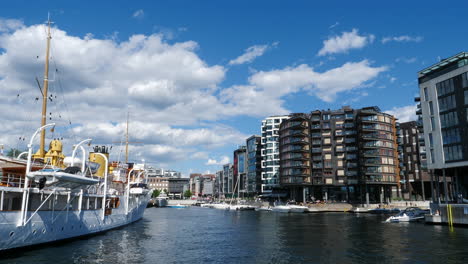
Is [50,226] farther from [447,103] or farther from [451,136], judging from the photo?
[447,103]

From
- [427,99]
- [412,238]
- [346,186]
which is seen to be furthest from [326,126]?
[412,238]

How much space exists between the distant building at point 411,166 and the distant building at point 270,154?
56.9 m

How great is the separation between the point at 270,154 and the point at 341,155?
4539cm

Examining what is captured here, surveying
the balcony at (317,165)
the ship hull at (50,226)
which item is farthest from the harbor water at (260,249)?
the balcony at (317,165)

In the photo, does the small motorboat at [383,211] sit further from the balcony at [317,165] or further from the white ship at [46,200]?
the white ship at [46,200]

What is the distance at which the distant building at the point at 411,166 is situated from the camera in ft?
523

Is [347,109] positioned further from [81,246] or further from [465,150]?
[81,246]

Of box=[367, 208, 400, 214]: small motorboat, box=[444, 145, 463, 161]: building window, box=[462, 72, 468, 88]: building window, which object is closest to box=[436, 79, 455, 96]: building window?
box=[462, 72, 468, 88]: building window

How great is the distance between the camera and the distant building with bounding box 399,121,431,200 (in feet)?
523

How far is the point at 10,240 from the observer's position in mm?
34406

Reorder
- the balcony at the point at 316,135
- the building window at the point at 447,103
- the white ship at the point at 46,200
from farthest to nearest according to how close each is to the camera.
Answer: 1. the balcony at the point at 316,135
2. the building window at the point at 447,103
3. the white ship at the point at 46,200

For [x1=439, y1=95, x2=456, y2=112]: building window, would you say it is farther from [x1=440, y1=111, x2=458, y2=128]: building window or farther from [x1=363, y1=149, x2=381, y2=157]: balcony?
[x1=363, y1=149, x2=381, y2=157]: balcony

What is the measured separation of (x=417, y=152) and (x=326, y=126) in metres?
47.2

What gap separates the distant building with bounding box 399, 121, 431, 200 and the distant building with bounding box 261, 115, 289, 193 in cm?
5695
